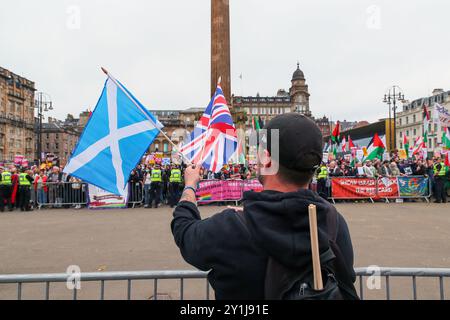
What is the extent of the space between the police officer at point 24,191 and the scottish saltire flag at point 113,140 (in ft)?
41.1

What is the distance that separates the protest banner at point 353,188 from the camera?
51.5ft

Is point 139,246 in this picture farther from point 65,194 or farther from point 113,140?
point 65,194

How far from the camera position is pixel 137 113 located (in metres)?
3.83

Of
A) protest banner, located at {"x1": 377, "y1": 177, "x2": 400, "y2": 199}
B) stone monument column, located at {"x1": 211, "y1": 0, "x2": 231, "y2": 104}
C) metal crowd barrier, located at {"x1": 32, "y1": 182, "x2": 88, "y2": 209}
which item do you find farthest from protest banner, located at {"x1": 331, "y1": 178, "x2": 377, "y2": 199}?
stone monument column, located at {"x1": 211, "y1": 0, "x2": 231, "y2": 104}

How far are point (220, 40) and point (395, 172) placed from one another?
14838 mm

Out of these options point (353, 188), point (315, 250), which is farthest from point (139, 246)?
point (353, 188)

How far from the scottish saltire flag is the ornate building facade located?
77050 mm

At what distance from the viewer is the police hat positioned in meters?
1.51

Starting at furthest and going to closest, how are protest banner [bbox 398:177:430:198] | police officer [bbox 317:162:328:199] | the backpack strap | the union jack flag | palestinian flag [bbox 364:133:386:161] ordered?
palestinian flag [bbox 364:133:386:161], protest banner [bbox 398:177:430:198], police officer [bbox 317:162:328:199], the union jack flag, the backpack strap

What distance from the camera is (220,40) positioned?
2553cm

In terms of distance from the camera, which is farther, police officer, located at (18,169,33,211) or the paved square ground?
police officer, located at (18,169,33,211)

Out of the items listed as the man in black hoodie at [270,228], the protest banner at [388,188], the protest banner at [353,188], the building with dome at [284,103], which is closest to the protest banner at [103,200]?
the protest banner at [353,188]

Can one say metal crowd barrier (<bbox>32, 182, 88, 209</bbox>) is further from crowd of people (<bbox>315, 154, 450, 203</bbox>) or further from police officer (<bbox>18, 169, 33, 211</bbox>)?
crowd of people (<bbox>315, 154, 450, 203</bbox>)
